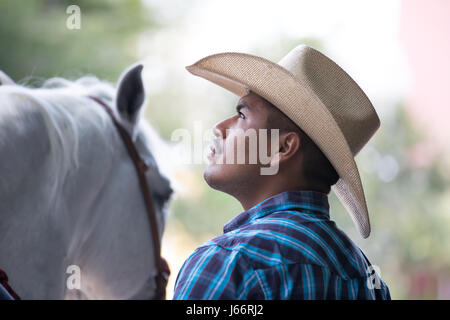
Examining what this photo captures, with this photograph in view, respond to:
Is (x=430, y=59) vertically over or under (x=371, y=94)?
over

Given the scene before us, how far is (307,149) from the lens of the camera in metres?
0.83

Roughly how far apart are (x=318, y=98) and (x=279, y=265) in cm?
30

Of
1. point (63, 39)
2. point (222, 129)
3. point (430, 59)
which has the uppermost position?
point (63, 39)

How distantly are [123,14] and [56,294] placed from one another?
4.91m

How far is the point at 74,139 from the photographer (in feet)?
3.76

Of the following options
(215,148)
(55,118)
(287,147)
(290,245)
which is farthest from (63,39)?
(290,245)

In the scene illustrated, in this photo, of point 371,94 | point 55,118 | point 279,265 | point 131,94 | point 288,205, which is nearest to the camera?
point 279,265

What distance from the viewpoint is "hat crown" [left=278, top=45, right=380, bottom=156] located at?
0.84m

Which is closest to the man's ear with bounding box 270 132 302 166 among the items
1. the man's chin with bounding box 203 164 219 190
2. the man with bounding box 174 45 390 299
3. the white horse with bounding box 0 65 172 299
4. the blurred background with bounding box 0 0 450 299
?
the man with bounding box 174 45 390 299

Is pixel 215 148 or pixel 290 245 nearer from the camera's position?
pixel 290 245

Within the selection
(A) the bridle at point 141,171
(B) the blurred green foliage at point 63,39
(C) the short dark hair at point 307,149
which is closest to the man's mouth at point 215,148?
(C) the short dark hair at point 307,149

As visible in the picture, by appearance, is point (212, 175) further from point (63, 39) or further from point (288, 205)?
point (63, 39)

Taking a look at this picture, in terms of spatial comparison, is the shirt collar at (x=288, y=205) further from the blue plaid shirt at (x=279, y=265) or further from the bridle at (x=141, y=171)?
the bridle at (x=141, y=171)
